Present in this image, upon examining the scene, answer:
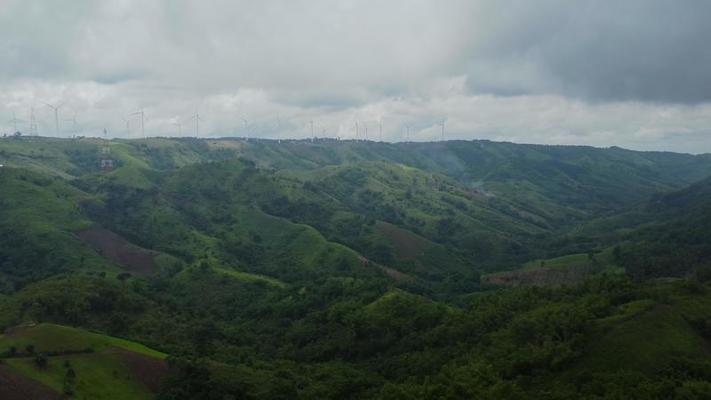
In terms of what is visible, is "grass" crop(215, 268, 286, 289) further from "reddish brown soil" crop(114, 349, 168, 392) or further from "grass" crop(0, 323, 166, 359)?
"reddish brown soil" crop(114, 349, 168, 392)

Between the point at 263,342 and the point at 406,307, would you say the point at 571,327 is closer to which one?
the point at 406,307

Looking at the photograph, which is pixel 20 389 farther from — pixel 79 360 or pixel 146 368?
pixel 146 368

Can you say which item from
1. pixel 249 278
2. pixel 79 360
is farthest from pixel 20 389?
pixel 249 278

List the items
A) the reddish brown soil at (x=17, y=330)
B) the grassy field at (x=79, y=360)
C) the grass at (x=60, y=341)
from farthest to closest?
1. the reddish brown soil at (x=17, y=330)
2. the grass at (x=60, y=341)
3. the grassy field at (x=79, y=360)

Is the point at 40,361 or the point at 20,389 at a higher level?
the point at 40,361

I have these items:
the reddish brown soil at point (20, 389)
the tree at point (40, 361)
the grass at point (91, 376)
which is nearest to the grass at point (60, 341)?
the grass at point (91, 376)

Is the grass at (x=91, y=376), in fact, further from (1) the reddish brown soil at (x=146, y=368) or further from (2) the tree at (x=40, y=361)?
(1) the reddish brown soil at (x=146, y=368)
